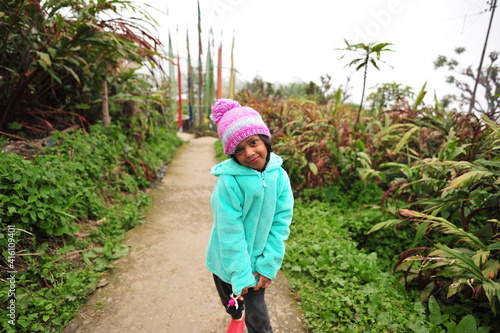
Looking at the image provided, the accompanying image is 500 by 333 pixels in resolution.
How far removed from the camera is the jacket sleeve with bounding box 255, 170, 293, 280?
1.23 metres

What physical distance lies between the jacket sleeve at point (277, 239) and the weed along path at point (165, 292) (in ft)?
2.29

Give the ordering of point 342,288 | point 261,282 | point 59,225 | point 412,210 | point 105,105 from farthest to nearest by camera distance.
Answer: point 105,105, point 412,210, point 59,225, point 342,288, point 261,282

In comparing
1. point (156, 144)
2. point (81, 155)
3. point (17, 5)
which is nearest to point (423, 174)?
point (81, 155)

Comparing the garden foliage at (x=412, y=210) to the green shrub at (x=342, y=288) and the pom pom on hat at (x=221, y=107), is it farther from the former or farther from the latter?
the pom pom on hat at (x=221, y=107)

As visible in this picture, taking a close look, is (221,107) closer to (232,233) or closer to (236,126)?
(236,126)

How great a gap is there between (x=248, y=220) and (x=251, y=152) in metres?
0.30

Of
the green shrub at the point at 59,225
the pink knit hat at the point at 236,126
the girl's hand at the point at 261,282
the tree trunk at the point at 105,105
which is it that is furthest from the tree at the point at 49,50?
the girl's hand at the point at 261,282

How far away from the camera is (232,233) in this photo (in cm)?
112

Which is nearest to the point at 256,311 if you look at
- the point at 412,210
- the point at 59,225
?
the point at 59,225

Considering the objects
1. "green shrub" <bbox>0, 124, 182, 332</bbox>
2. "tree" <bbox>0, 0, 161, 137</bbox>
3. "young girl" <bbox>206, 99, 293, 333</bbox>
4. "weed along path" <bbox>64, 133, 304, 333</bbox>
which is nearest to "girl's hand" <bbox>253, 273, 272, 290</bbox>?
"young girl" <bbox>206, 99, 293, 333</bbox>

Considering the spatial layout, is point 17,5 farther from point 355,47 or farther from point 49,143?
point 355,47

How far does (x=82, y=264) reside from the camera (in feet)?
6.88

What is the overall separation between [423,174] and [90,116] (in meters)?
4.23

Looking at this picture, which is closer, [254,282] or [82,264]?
[254,282]
